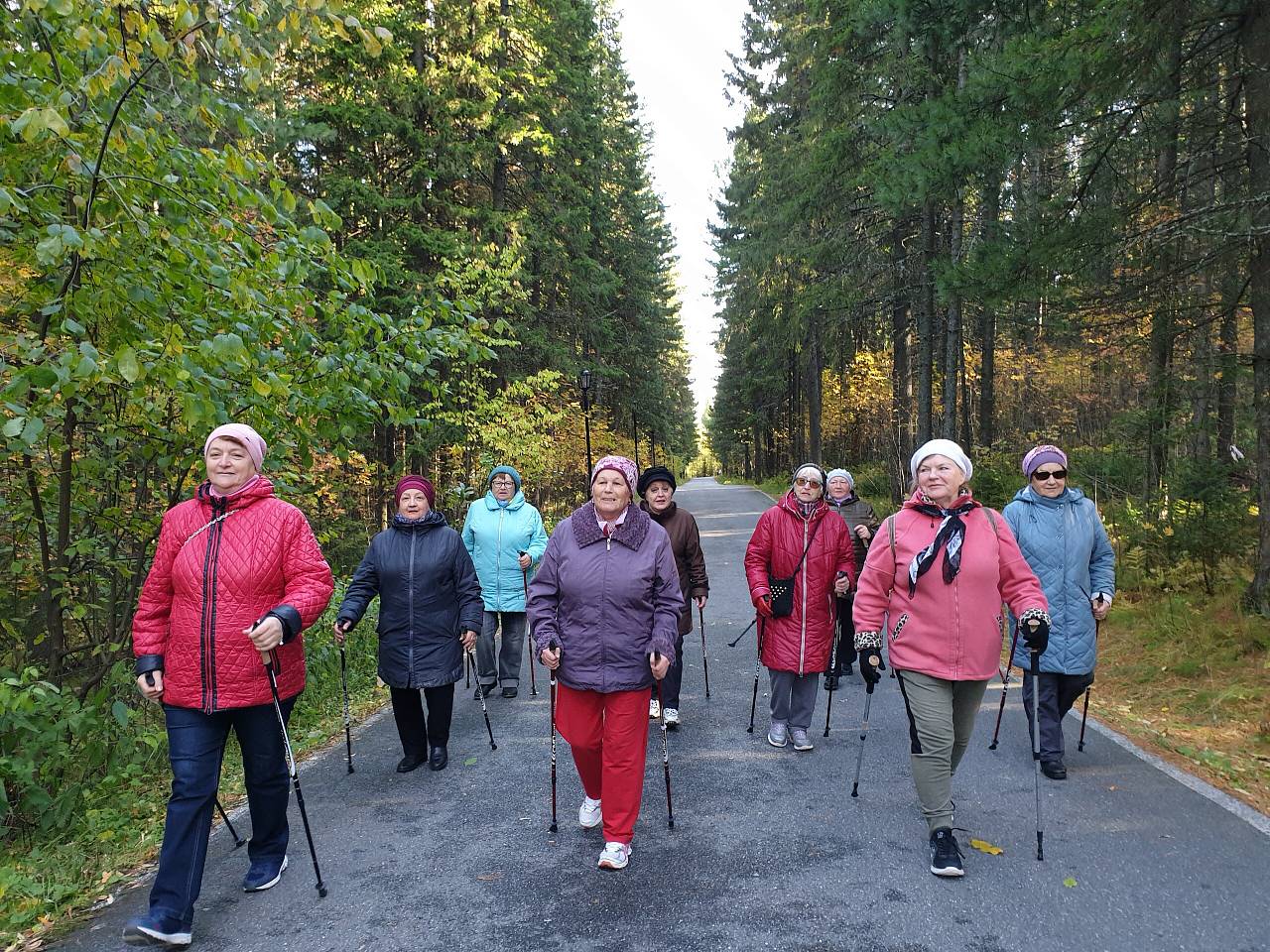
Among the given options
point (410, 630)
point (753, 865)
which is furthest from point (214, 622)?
point (753, 865)

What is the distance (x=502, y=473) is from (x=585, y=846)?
391 centimetres

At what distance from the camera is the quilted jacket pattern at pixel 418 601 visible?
5.31 metres

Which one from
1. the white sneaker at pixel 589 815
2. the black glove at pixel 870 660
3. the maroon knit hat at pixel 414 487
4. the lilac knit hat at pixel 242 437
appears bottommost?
the white sneaker at pixel 589 815

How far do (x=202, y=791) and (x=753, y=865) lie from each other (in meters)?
2.76

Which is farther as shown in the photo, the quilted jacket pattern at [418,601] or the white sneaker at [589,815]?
the quilted jacket pattern at [418,601]

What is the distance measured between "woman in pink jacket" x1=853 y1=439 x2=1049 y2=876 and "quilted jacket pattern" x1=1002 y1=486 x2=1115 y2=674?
130 centimetres

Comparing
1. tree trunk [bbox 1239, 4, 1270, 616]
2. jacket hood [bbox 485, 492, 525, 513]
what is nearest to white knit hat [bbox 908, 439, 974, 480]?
jacket hood [bbox 485, 492, 525, 513]

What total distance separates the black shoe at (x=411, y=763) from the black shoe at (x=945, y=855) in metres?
3.58

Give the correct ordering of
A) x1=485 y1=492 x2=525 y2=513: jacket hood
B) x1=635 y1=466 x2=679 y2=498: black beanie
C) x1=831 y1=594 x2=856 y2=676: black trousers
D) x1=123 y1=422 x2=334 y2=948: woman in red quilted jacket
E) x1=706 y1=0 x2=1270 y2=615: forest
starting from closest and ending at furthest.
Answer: x1=123 y1=422 x2=334 y2=948: woman in red quilted jacket
x1=635 y1=466 x2=679 y2=498: black beanie
x1=831 y1=594 x2=856 y2=676: black trousers
x1=485 y1=492 x2=525 y2=513: jacket hood
x1=706 y1=0 x2=1270 y2=615: forest

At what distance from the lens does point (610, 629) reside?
4051 millimetres

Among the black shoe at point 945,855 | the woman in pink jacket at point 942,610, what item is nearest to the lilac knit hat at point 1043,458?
the woman in pink jacket at point 942,610

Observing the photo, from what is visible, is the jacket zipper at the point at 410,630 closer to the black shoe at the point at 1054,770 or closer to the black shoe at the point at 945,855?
the black shoe at the point at 945,855

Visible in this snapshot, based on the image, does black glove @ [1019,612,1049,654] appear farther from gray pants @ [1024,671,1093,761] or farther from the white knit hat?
gray pants @ [1024,671,1093,761]

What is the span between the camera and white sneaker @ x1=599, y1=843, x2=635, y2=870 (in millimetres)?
3912
